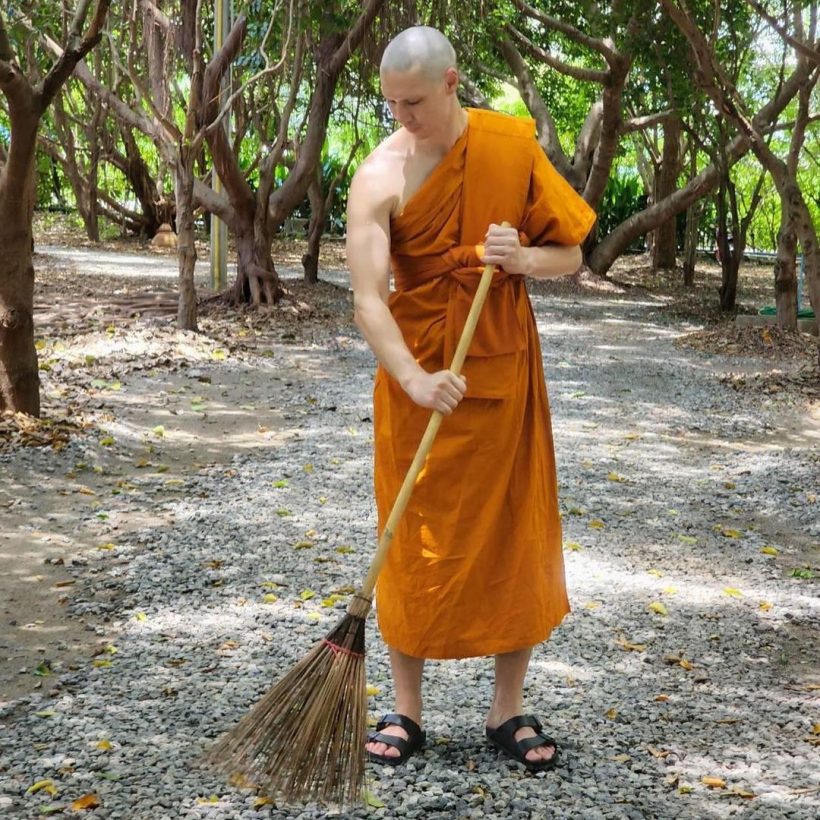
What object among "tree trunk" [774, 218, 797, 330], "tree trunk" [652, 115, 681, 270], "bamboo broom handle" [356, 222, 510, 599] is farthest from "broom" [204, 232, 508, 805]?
"tree trunk" [652, 115, 681, 270]

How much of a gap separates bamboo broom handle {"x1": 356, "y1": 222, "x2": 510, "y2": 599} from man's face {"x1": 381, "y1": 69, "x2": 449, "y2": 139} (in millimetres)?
312

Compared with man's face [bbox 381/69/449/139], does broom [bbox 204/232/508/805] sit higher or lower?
lower

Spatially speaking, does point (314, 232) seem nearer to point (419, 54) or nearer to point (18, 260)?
point (18, 260)

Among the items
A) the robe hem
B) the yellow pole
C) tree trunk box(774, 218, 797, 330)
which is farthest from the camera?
the yellow pole

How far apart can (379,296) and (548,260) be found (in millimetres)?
462

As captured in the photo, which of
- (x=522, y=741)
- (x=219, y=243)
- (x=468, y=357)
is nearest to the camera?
(x=468, y=357)

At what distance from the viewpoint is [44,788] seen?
124 inches

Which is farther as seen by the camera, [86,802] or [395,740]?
[395,740]

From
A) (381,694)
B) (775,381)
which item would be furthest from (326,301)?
(381,694)

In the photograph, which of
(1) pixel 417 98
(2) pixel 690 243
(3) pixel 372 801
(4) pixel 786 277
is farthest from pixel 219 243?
(3) pixel 372 801

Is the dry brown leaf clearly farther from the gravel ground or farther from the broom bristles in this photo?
the broom bristles

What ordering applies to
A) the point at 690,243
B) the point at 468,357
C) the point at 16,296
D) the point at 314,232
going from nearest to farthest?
the point at 468,357
the point at 16,296
the point at 314,232
the point at 690,243

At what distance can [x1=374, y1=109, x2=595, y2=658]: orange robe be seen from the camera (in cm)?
303

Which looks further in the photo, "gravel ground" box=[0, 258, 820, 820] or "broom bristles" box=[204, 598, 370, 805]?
"gravel ground" box=[0, 258, 820, 820]
